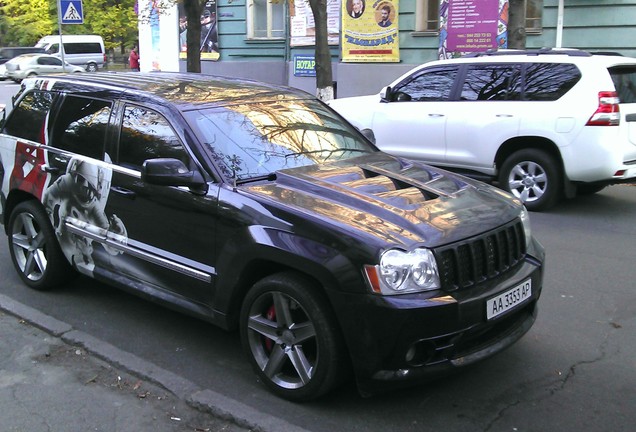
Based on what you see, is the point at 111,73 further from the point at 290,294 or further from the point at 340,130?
the point at 290,294

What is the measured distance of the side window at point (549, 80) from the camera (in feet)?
25.7

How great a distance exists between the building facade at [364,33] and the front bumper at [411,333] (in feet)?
40.5

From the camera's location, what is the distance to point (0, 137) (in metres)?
5.75

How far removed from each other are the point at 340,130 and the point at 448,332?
222 centimetres

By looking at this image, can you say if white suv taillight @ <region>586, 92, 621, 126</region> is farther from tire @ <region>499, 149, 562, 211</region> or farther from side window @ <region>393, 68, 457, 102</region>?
side window @ <region>393, 68, 457, 102</region>

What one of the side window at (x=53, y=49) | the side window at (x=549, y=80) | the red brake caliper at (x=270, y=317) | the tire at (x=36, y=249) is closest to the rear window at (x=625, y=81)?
the side window at (x=549, y=80)

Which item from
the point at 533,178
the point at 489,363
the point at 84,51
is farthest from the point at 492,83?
the point at 84,51

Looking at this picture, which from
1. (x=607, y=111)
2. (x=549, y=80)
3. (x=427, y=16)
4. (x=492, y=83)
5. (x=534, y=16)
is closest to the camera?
(x=607, y=111)

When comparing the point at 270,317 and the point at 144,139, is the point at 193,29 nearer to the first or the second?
the point at 144,139

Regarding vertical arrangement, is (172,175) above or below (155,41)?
below

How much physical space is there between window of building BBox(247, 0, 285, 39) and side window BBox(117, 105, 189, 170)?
16.4 meters

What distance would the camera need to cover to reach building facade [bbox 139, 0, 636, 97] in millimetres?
14109

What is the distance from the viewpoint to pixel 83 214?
15.8ft

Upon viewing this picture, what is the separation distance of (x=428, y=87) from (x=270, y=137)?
17.0 ft
